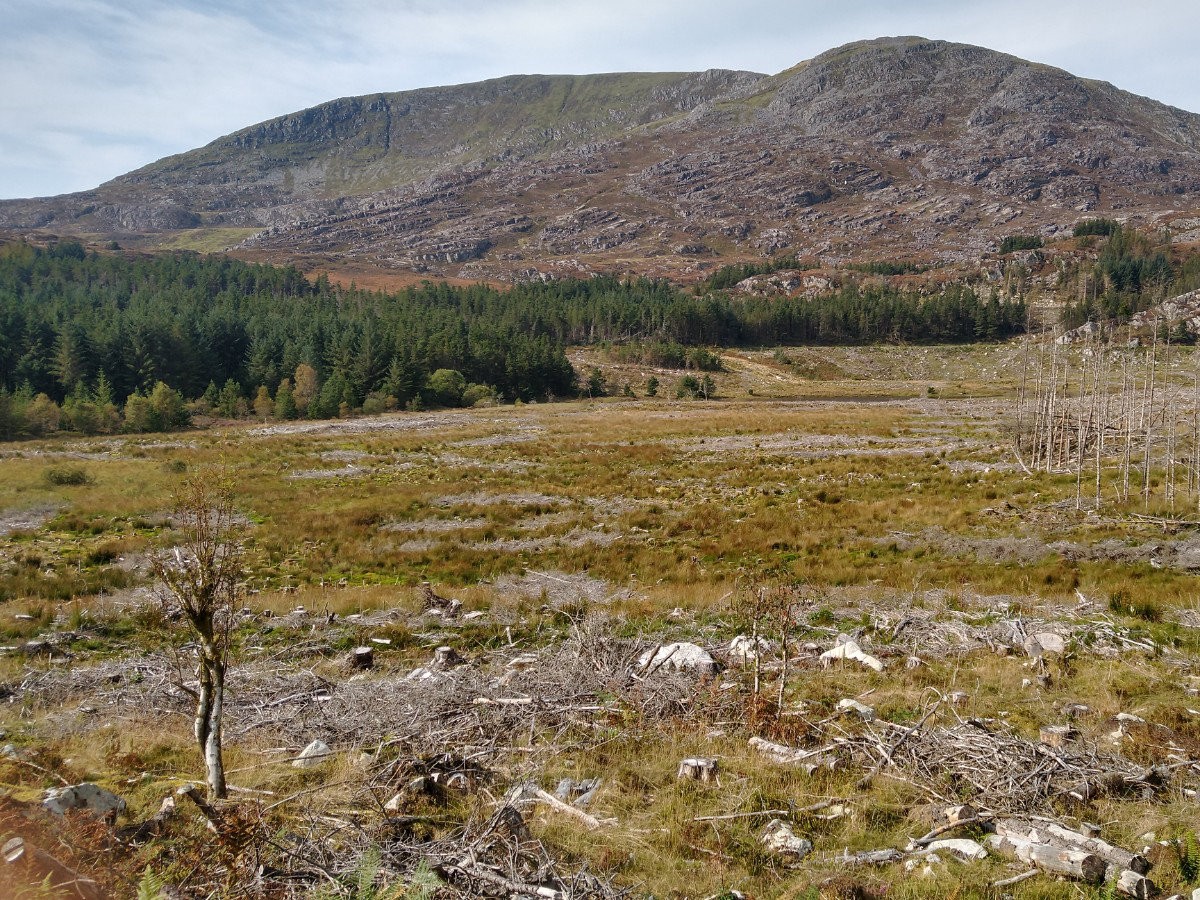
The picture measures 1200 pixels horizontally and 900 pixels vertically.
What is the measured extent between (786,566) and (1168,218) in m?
257

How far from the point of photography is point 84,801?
5.39 metres

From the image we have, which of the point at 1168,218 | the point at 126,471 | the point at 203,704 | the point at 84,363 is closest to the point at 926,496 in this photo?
the point at 203,704

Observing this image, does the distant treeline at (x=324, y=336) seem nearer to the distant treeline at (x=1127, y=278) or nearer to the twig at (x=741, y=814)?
the distant treeline at (x=1127, y=278)

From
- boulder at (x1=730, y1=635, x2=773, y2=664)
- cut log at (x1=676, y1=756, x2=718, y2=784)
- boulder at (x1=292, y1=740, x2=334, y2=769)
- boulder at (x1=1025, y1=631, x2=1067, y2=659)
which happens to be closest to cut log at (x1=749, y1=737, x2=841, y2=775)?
cut log at (x1=676, y1=756, x2=718, y2=784)

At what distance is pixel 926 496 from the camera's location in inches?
984

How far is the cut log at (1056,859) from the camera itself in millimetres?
4785

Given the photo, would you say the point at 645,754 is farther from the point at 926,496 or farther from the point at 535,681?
the point at 926,496

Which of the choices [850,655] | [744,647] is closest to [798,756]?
[744,647]

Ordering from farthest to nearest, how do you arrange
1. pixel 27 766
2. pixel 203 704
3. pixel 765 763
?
pixel 765 763
pixel 27 766
pixel 203 704

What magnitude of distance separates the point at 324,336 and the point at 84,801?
9766 cm

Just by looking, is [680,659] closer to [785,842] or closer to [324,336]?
[785,842]

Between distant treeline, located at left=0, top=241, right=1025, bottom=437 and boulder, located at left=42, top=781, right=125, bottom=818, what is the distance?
68762mm

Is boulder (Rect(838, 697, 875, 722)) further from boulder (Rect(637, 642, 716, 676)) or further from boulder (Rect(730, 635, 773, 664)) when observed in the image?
boulder (Rect(730, 635, 773, 664))

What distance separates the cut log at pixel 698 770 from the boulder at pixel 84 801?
4995 mm
